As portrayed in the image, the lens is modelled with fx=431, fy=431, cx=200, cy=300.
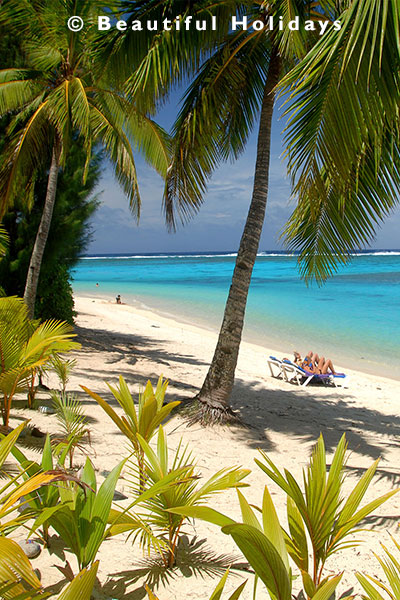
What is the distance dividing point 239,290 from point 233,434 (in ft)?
5.51

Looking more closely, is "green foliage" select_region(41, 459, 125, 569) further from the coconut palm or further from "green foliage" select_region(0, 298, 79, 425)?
the coconut palm

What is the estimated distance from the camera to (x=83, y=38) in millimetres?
6820

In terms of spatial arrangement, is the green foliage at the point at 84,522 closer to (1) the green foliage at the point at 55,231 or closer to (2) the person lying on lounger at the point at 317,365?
(2) the person lying on lounger at the point at 317,365

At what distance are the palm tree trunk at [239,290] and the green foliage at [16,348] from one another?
2.09 m

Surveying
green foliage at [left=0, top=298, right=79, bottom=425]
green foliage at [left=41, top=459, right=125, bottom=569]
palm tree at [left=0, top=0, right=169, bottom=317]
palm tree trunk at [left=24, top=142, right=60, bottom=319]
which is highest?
palm tree at [left=0, top=0, right=169, bottom=317]

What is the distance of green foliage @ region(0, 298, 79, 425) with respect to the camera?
3.33m

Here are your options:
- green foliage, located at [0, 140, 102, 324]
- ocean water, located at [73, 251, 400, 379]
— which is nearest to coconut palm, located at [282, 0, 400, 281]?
ocean water, located at [73, 251, 400, 379]

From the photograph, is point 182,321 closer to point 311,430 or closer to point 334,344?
point 334,344

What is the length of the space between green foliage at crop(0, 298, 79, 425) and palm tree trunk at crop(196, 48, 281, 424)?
2087mm

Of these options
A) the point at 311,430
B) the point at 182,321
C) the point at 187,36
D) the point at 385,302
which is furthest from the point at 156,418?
the point at 385,302

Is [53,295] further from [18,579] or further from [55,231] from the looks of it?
[18,579]

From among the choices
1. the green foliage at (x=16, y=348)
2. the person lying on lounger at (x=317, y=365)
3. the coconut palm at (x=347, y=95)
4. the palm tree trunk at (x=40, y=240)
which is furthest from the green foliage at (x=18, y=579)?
the person lying on lounger at (x=317, y=365)

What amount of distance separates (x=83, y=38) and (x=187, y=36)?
9.83 ft

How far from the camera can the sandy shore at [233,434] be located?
7.10 ft
